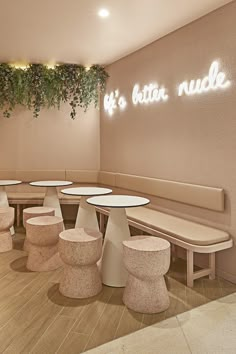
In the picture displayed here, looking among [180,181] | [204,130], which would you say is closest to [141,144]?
[180,181]

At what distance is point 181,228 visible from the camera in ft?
11.7

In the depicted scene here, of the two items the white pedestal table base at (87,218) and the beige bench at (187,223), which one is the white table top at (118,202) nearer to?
the beige bench at (187,223)

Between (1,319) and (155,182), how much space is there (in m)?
2.65

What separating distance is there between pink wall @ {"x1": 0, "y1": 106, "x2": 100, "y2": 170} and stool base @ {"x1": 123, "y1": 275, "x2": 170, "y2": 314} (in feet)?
12.0

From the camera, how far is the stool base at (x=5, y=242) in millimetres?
4387

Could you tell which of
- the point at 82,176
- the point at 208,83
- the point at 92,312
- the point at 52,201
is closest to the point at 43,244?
the point at 92,312

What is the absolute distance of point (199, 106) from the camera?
147 inches

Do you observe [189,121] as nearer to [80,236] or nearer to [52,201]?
[80,236]

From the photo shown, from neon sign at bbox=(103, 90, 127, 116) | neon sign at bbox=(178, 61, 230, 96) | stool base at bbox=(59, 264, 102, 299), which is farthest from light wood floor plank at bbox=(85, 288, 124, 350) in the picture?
neon sign at bbox=(103, 90, 127, 116)

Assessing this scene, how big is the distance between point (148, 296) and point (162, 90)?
9.25ft

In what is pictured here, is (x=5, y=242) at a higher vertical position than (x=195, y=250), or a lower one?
lower

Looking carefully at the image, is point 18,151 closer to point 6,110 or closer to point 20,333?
point 6,110

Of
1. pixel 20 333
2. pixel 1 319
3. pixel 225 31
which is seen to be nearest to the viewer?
pixel 20 333

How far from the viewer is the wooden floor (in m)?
2.34
